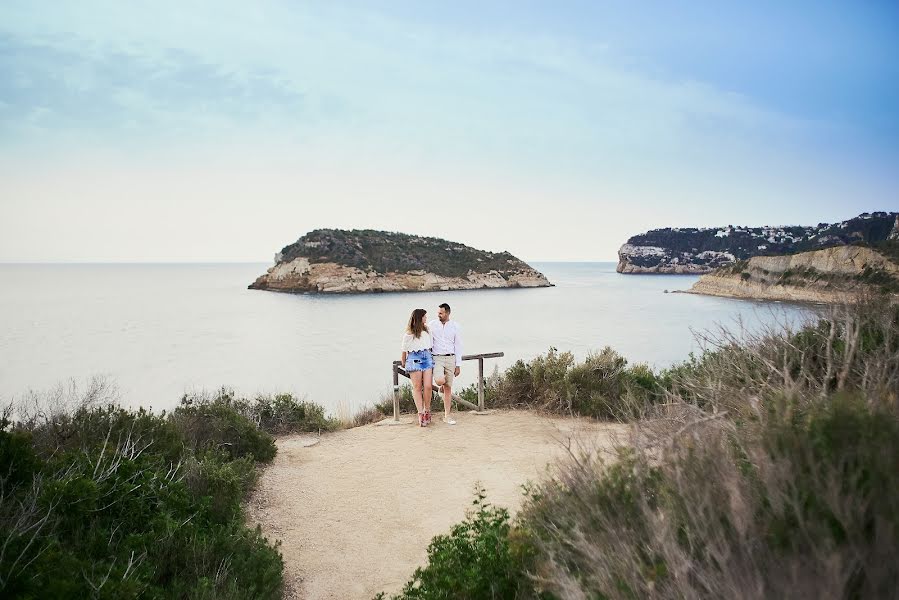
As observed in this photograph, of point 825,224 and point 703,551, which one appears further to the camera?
point 825,224

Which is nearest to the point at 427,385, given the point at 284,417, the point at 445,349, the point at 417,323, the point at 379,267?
the point at 445,349

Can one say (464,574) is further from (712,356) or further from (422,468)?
(712,356)

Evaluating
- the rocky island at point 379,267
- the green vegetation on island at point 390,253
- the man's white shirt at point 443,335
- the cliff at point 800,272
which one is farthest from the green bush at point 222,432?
the green vegetation on island at point 390,253

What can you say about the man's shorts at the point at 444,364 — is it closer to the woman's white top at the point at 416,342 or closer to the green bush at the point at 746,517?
the woman's white top at the point at 416,342

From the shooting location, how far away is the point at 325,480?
256 inches

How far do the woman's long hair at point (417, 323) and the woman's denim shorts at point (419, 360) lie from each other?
12.3 inches

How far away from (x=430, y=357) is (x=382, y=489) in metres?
2.80

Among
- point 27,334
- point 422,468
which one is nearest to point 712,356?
point 422,468

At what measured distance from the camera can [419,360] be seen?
27.8 ft

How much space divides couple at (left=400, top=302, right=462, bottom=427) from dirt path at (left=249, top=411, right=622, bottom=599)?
1.59 feet

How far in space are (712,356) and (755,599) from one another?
17.6 ft

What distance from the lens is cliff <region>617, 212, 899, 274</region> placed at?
73.8 meters

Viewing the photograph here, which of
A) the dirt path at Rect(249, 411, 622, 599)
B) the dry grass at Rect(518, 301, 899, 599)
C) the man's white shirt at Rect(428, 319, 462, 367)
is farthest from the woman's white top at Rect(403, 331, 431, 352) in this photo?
the dry grass at Rect(518, 301, 899, 599)

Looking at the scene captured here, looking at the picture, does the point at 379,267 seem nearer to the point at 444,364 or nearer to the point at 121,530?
the point at 444,364
